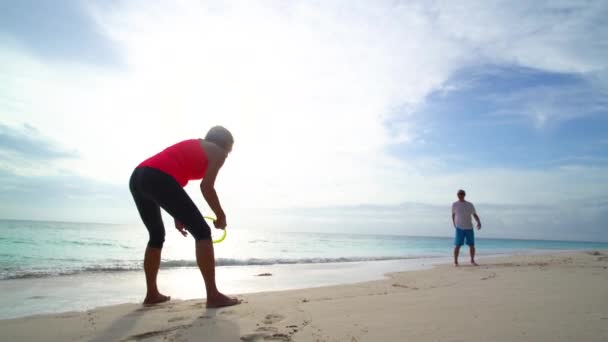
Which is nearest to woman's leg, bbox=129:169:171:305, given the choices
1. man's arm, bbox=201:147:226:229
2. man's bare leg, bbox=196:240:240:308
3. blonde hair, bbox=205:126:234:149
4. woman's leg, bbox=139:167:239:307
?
woman's leg, bbox=139:167:239:307

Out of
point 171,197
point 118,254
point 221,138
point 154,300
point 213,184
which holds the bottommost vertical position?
point 118,254

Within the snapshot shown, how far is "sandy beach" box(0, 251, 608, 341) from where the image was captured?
2293 mm

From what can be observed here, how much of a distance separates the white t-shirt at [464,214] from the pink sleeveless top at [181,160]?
7434 mm

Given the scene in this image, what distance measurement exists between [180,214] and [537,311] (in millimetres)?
3168

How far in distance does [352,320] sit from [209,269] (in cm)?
146

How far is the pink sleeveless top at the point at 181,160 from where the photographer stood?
3414mm

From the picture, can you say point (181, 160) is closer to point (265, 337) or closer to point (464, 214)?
point (265, 337)

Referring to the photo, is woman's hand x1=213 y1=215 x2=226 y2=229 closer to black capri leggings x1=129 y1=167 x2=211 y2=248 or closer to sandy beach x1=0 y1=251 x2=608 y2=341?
black capri leggings x1=129 y1=167 x2=211 y2=248

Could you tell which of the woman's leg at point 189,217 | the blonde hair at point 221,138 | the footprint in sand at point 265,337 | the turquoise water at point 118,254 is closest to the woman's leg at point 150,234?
the woman's leg at point 189,217

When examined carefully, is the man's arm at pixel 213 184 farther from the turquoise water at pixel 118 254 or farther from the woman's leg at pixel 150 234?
the turquoise water at pixel 118 254

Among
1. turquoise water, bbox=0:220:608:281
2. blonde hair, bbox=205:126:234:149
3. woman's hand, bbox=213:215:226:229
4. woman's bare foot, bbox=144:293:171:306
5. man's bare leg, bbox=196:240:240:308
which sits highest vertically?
blonde hair, bbox=205:126:234:149

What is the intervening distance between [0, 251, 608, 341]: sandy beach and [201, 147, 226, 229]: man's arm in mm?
841

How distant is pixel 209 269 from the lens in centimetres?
338

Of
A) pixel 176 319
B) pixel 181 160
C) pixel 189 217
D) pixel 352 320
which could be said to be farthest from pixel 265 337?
pixel 181 160
